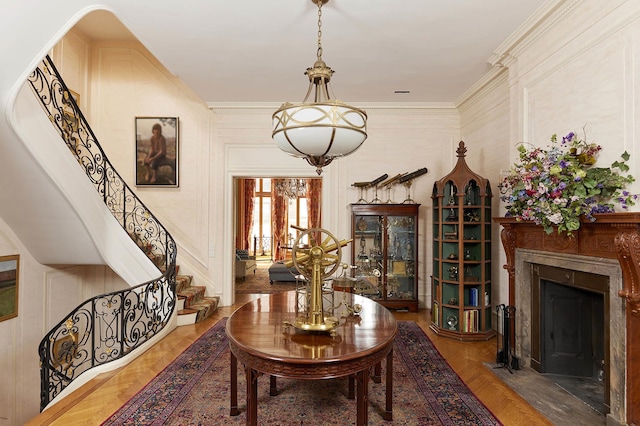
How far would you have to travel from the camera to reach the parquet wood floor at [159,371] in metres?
2.60

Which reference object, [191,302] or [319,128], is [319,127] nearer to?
[319,128]

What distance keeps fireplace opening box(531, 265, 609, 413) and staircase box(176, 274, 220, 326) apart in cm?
423

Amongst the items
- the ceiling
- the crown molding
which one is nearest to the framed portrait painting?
the crown molding

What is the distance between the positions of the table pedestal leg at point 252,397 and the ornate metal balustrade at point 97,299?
1947mm

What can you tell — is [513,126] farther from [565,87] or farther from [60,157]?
[60,157]

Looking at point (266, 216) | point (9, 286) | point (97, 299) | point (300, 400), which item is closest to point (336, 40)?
point (300, 400)

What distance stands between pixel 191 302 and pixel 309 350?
3864 millimetres

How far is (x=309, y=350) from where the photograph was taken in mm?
1968

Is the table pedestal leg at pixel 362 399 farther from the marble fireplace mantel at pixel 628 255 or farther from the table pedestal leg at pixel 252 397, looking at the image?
the marble fireplace mantel at pixel 628 255

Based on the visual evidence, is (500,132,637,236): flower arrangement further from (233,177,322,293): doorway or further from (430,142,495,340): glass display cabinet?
(233,177,322,293): doorway

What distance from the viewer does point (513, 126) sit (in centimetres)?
382

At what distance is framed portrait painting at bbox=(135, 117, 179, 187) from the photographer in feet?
19.7

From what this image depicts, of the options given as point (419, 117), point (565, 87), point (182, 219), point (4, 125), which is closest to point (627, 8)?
point (565, 87)

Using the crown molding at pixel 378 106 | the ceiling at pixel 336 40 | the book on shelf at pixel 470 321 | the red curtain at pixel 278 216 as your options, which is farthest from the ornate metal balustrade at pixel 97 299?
the red curtain at pixel 278 216
